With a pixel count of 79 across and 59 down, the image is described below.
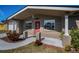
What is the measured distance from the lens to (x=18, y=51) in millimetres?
5609

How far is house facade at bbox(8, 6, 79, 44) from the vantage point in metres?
5.43

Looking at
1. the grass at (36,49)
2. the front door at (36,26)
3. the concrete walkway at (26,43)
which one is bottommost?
the grass at (36,49)

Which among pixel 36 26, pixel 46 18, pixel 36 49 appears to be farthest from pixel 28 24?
pixel 36 49

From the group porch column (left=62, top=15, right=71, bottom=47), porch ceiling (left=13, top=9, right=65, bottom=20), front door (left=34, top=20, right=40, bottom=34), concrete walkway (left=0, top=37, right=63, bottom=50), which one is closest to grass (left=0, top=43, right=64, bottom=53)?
concrete walkway (left=0, top=37, right=63, bottom=50)

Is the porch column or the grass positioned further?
the grass

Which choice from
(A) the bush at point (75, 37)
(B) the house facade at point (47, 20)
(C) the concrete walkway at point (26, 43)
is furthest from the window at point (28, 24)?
(A) the bush at point (75, 37)

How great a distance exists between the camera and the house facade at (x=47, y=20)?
17.8 ft

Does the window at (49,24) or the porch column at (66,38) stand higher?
the window at (49,24)

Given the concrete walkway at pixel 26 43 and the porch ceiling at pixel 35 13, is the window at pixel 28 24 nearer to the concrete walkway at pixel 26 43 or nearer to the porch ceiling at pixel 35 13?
the porch ceiling at pixel 35 13

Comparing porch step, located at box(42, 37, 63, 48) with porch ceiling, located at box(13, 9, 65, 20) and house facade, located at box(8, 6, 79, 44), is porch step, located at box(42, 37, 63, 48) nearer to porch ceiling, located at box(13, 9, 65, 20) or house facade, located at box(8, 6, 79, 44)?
house facade, located at box(8, 6, 79, 44)
